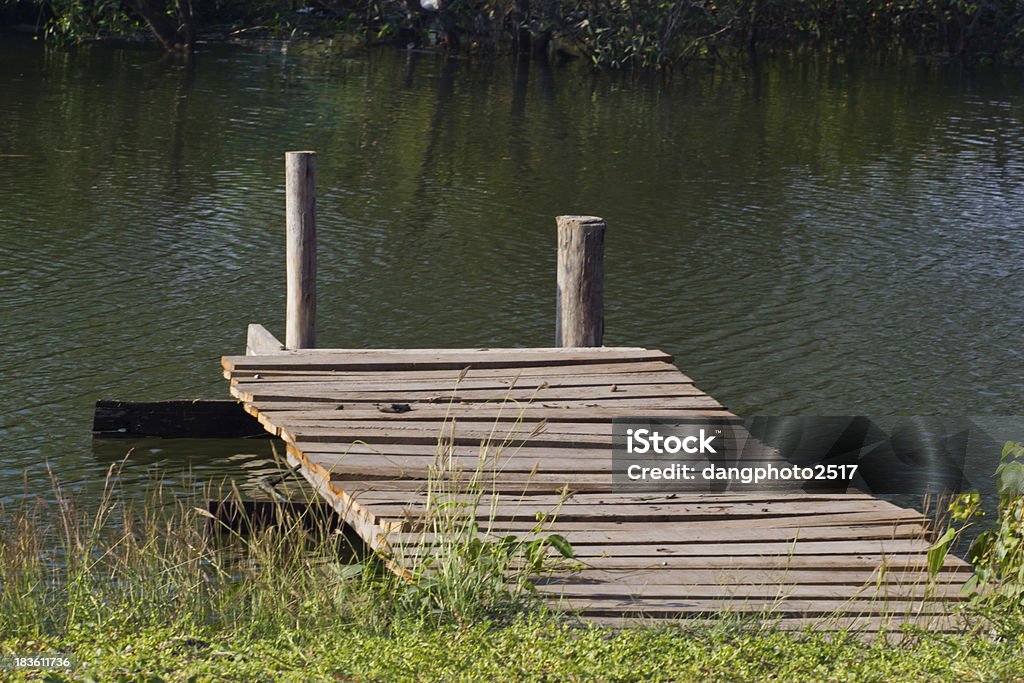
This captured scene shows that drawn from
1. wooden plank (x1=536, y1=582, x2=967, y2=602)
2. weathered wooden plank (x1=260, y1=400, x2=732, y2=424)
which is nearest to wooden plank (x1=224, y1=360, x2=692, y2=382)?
weathered wooden plank (x1=260, y1=400, x2=732, y2=424)

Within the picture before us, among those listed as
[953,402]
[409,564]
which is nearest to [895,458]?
[953,402]

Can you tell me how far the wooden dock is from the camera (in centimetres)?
553

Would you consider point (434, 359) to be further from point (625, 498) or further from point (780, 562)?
point (780, 562)

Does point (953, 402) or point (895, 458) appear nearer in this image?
point (895, 458)

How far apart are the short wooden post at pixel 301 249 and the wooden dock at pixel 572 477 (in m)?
0.01

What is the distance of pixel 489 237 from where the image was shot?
14555 millimetres

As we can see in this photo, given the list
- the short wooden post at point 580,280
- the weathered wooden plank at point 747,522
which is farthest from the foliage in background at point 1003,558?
the short wooden post at point 580,280

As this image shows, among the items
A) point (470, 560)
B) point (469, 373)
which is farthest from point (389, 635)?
point (469, 373)

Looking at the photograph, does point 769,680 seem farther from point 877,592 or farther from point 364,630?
point 364,630

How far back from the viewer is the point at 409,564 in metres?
5.59

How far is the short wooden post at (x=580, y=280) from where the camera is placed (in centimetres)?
868

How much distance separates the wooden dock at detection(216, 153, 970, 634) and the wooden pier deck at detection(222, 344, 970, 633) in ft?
0.04

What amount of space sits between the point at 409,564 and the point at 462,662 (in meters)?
0.92

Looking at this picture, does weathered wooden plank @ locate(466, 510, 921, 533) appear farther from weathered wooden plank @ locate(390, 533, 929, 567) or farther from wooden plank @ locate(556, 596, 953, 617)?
wooden plank @ locate(556, 596, 953, 617)
